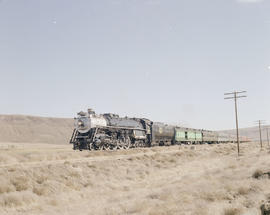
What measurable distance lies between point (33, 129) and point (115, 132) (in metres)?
108

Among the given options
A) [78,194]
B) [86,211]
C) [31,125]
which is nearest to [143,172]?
[78,194]

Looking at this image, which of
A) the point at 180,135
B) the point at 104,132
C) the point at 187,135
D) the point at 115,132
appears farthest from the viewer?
the point at 187,135

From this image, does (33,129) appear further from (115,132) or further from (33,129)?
(115,132)

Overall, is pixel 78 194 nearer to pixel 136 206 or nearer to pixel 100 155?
pixel 136 206

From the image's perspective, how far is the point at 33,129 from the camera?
12900 cm

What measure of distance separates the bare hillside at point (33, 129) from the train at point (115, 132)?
280 feet

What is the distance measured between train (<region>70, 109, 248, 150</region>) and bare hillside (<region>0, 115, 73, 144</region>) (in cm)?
8538

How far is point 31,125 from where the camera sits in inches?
5256

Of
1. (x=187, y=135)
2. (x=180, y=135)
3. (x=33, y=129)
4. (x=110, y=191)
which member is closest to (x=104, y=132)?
(x=110, y=191)

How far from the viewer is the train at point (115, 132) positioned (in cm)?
2800

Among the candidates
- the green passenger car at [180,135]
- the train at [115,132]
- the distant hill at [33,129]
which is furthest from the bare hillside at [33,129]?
the train at [115,132]

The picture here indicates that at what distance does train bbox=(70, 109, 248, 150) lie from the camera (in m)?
28.0

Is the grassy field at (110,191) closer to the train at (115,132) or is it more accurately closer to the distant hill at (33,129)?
the train at (115,132)

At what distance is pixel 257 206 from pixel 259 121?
2434 inches
